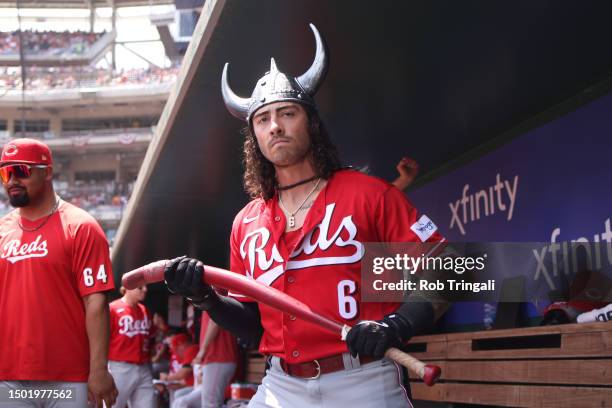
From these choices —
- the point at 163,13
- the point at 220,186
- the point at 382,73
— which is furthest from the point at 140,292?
the point at 163,13

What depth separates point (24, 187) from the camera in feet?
13.7

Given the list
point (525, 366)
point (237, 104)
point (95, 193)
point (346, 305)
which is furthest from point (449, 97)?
point (95, 193)

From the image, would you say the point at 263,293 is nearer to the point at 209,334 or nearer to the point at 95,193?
the point at 209,334

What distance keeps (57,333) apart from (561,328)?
2.51m

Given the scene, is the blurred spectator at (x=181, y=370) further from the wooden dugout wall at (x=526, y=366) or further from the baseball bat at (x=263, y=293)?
the baseball bat at (x=263, y=293)

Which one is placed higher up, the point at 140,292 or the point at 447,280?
the point at 140,292

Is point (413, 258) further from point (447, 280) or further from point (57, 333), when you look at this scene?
point (57, 333)

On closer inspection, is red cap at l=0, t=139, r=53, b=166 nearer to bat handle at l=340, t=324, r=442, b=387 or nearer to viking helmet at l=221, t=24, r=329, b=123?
viking helmet at l=221, t=24, r=329, b=123

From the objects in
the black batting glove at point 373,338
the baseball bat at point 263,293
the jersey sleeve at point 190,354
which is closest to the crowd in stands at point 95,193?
the jersey sleeve at point 190,354

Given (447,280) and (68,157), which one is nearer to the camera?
(447,280)

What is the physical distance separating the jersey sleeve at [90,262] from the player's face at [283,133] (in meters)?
1.27

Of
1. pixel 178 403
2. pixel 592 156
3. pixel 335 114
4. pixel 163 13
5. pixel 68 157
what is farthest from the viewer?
pixel 68 157

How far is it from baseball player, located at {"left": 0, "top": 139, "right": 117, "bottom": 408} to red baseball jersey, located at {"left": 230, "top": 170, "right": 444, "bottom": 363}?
1256 millimetres

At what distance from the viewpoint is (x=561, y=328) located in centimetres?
446
